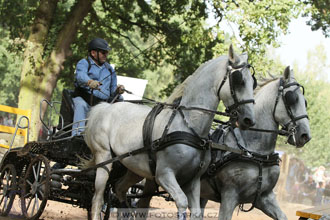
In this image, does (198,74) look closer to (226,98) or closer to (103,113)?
(226,98)

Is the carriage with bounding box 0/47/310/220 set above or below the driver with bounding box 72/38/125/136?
below

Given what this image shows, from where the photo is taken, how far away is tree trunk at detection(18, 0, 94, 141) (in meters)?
16.2

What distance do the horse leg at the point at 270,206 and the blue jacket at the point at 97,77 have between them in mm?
2750

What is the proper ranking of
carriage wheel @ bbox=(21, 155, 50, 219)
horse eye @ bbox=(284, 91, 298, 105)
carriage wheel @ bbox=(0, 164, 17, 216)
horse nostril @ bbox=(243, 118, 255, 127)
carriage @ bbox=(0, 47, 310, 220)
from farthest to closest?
1. carriage wheel @ bbox=(0, 164, 17, 216)
2. carriage wheel @ bbox=(21, 155, 50, 219)
3. horse eye @ bbox=(284, 91, 298, 105)
4. carriage @ bbox=(0, 47, 310, 220)
5. horse nostril @ bbox=(243, 118, 255, 127)

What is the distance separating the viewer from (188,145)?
20.4 ft

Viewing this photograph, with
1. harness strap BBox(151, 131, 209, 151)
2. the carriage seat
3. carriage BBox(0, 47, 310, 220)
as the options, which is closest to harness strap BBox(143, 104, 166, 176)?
carriage BBox(0, 47, 310, 220)

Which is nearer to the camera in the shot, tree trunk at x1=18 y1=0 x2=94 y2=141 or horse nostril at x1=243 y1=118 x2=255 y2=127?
horse nostril at x1=243 y1=118 x2=255 y2=127

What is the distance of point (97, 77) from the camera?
328 inches

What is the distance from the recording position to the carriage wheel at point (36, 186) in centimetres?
779

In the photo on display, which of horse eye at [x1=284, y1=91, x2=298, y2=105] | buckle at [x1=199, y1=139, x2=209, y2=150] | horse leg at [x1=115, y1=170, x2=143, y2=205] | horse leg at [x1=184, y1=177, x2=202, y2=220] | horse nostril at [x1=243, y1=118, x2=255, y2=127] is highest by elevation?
horse eye at [x1=284, y1=91, x2=298, y2=105]

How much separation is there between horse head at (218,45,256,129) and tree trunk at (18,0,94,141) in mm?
10576

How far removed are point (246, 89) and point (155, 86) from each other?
46045 mm

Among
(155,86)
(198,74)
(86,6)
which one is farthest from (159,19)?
(155,86)

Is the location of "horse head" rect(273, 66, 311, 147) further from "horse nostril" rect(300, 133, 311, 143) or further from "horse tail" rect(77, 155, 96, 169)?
"horse tail" rect(77, 155, 96, 169)
